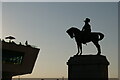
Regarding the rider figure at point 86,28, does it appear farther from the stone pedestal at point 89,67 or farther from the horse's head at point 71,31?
the stone pedestal at point 89,67

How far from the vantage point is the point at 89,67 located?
85.1 ft

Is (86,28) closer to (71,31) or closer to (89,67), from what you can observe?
(71,31)

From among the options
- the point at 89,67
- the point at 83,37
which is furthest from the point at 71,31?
the point at 89,67

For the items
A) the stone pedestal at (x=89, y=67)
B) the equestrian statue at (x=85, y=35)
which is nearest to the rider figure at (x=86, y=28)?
the equestrian statue at (x=85, y=35)

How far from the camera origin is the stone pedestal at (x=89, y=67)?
84.5 ft

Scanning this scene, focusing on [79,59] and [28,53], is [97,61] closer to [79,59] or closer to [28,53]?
[79,59]

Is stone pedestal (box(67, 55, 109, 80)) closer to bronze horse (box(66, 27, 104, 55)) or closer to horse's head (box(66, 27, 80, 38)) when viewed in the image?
bronze horse (box(66, 27, 104, 55))

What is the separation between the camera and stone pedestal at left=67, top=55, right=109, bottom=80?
25.8 meters

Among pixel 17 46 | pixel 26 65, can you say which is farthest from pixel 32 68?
pixel 17 46

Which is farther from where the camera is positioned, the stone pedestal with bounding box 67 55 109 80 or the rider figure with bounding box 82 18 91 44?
the rider figure with bounding box 82 18 91 44

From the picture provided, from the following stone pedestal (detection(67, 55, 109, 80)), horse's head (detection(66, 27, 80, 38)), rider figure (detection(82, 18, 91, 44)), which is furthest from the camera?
Answer: horse's head (detection(66, 27, 80, 38))

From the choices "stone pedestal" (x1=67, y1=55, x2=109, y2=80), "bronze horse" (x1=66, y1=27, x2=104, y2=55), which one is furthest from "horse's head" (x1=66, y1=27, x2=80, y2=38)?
"stone pedestal" (x1=67, y1=55, x2=109, y2=80)

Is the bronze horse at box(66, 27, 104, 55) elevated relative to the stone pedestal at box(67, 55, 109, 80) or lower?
elevated

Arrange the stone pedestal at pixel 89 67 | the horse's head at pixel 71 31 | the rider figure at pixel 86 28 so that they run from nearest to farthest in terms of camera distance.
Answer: the stone pedestal at pixel 89 67
the rider figure at pixel 86 28
the horse's head at pixel 71 31
